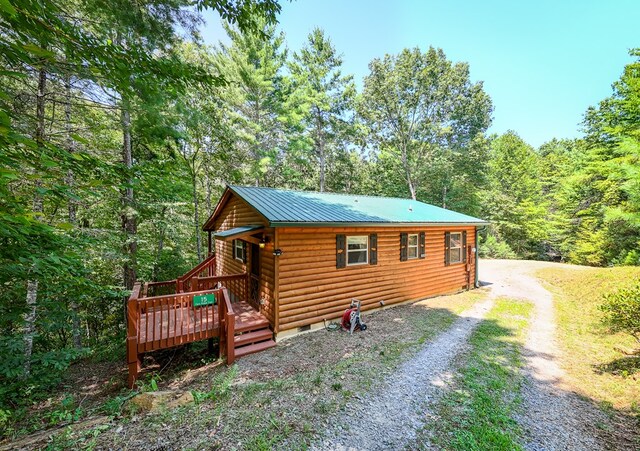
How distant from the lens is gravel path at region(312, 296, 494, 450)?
11.0 ft

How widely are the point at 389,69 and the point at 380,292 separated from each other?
69.7ft

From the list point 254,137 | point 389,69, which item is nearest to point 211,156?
point 254,137

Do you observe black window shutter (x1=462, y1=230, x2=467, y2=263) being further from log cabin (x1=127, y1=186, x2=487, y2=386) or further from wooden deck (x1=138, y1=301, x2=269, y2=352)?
wooden deck (x1=138, y1=301, x2=269, y2=352)

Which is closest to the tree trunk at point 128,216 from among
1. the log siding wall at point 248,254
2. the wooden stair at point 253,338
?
the log siding wall at point 248,254

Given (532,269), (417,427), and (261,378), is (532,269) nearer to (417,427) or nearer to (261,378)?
(417,427)

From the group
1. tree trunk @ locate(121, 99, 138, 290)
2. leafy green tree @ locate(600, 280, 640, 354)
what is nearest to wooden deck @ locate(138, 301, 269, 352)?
tree trunk @ locate(121, 99, 138, 290)

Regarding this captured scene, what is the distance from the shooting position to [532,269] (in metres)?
16.2

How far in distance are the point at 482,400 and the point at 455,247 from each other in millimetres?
8021

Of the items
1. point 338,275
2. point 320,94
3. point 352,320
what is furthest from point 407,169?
point 352,320

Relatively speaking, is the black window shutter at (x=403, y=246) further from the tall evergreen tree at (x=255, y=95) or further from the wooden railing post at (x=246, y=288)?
the tall evergreen tree at (x=255, y=95)

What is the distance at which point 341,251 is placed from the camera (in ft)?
24.6

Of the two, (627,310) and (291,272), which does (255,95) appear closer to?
(291,272)

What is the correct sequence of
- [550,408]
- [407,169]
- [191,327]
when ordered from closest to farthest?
[550,408] → [191,327] → [407,169]

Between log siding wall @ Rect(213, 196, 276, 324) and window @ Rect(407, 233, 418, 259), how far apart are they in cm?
532
